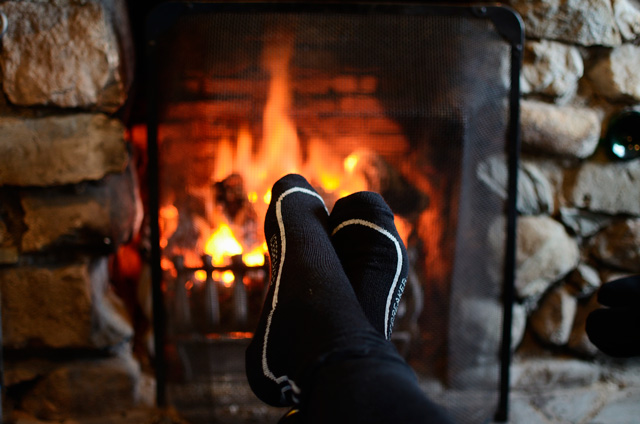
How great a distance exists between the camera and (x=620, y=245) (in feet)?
3.94

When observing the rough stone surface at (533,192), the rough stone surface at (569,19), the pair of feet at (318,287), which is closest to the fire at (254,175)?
the pair of feet at (318,287)

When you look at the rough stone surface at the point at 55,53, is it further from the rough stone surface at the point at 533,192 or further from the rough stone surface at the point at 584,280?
the rough stone surface at the point at 584,280

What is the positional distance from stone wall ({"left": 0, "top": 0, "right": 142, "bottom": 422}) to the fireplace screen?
0.09 metres

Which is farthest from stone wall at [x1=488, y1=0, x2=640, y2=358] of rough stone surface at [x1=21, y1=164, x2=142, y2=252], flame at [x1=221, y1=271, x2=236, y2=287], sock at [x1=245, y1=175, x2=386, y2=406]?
rough stone surface at [x1=21, y1=164, x2=142, y2=252]

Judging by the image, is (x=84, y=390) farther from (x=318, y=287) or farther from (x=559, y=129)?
(x=559, y=129)

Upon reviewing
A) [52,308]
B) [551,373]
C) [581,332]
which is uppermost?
[52,308]

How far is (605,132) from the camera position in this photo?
1.18 metres

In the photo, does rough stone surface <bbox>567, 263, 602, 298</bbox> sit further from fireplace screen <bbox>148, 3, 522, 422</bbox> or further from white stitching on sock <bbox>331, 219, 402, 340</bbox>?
white stitching on sock <bbox>331, 219, 402, 340</bbox>

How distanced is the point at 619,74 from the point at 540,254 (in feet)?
1.55

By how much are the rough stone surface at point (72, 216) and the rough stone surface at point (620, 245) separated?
1163 mm

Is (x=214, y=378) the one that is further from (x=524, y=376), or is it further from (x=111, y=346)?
(x=524, y=376)

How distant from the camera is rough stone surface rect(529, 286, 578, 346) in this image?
120cm

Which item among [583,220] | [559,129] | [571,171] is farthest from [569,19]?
[583,220]

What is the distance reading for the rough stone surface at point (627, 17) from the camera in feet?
3.70
